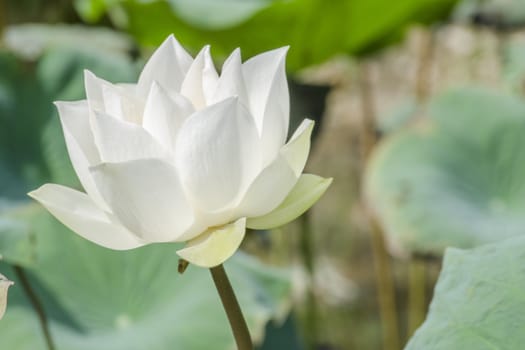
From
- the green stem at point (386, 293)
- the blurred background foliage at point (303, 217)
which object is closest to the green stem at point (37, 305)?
the blurred background foliage at point (303, 217)

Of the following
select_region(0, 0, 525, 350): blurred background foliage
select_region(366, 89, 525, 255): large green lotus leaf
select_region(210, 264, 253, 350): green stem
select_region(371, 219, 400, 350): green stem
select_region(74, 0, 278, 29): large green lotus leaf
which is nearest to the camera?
select_region(210, 264, 253, 350): green stem

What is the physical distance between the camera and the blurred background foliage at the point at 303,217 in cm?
85

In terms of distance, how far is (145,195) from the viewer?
→ 0.40m

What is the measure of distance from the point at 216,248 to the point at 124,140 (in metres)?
0.06

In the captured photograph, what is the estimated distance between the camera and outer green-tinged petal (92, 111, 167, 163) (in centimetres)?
40

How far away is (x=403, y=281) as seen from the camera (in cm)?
268

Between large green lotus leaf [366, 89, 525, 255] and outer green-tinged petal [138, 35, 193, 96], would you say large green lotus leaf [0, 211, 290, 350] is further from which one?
outer green-tinged petal [138, 35, 193, 96]

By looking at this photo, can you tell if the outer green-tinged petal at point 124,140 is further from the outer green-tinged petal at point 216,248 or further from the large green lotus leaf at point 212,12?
the large green lotus leaf at point 212,12

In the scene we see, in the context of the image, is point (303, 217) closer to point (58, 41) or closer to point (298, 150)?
point (58, 41)

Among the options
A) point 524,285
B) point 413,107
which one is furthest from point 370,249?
point 524,285

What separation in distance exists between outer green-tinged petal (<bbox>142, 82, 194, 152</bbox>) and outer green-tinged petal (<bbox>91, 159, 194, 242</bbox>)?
20mm

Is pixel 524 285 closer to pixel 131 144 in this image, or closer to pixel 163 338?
pixel 131 144

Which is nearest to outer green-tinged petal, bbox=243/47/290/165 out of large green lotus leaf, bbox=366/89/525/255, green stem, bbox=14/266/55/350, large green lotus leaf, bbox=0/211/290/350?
green stem, bbox=14/266/55/350

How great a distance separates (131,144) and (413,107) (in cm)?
140
